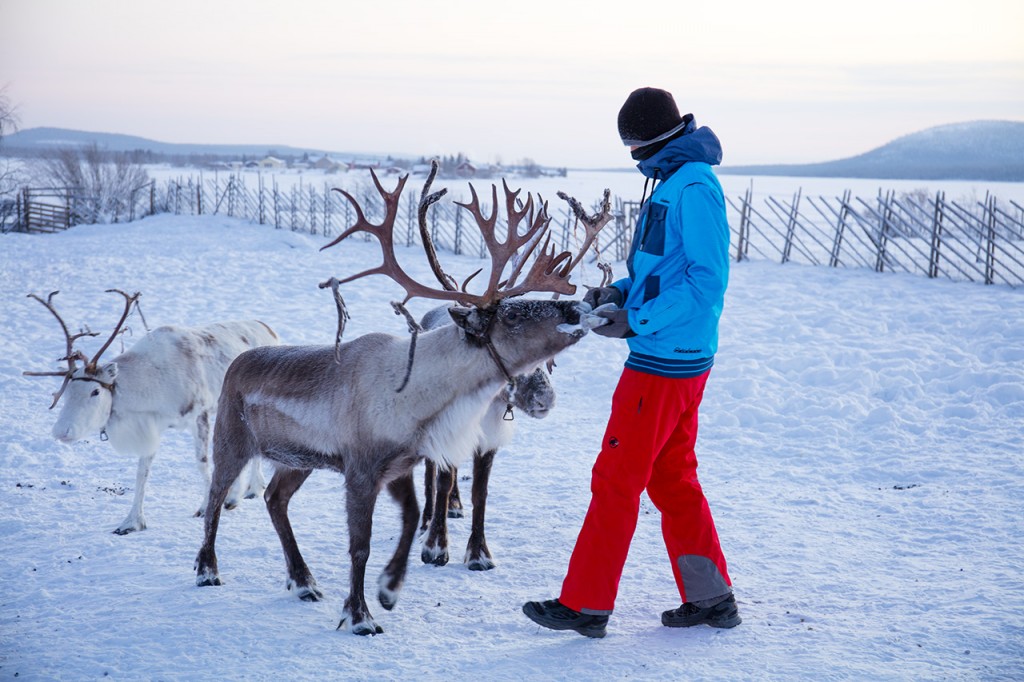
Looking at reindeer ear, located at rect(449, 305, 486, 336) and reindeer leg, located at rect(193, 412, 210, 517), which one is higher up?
reindeer ear, located at rect(449, 305, 486, 336)

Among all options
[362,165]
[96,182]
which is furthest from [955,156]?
[96,182]

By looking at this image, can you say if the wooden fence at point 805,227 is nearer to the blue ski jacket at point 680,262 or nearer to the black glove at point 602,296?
the black glove at point 602,296

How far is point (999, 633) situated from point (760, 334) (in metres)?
7.71

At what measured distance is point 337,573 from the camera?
454cm

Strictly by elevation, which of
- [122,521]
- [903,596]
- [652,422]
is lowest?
[122,521]

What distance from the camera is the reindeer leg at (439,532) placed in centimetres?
479

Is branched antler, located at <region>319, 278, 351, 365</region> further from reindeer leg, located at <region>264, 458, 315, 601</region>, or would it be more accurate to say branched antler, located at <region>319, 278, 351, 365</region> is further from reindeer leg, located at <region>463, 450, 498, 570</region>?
reindeer leg, located at <region>463, 450, 498, 570</region>

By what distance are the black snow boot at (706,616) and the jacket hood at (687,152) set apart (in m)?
1.95

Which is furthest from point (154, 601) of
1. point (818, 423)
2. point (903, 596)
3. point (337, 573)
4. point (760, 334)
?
point (760, 334)

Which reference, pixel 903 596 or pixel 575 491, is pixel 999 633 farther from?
pixel 575 491

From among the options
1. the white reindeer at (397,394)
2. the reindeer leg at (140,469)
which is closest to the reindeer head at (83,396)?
the reindeer leg at (140,469)

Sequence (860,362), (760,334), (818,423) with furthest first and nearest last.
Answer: (760,334) → (860,362) → (818,423)

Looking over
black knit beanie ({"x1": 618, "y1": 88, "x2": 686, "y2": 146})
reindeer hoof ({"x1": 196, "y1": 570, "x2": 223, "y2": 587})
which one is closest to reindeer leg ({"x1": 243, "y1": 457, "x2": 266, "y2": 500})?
reindeer hoof ({"x1": 196, "y1": 570, "x2": 223, "y2": 587})

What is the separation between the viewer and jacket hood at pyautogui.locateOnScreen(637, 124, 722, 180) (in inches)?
139
